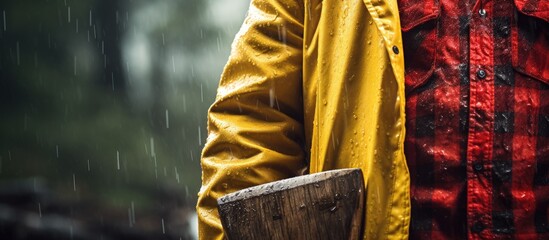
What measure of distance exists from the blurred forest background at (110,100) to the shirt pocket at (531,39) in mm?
9532

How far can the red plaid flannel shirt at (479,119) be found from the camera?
1.72 m

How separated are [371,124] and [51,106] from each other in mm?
14612

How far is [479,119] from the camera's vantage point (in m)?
1.74

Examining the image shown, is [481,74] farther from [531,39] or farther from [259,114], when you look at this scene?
[259,114]

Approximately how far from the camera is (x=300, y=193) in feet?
5.15

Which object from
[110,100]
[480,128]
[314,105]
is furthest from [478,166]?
[110,100]

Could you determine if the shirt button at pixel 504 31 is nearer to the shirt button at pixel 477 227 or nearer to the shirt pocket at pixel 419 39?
the shirt pocket at pixel 419 39

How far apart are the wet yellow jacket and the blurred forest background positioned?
9096 mm

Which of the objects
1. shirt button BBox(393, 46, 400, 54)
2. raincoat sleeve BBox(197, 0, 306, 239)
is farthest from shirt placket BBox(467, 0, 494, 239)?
raincoat sleeve BBox(197, 0, 306, 239)

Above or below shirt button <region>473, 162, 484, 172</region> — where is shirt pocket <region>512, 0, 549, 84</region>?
above

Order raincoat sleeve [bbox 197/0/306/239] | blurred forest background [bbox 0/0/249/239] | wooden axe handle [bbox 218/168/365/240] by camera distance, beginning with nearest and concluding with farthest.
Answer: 1. wooden axe handle [bbox 218/168/365/240]
2. raincoat sleeve [bbox 197/0/306/239]
3. blurred forest background [bbox 0/0/249/239]

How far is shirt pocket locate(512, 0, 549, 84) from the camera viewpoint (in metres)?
1.76

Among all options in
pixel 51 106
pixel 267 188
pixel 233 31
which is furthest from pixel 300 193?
pixel 233 31

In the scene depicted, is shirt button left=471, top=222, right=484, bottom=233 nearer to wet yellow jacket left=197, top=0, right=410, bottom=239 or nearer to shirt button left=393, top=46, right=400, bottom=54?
wet yellow jacket left=197, top=0, right=410, bottom=239
